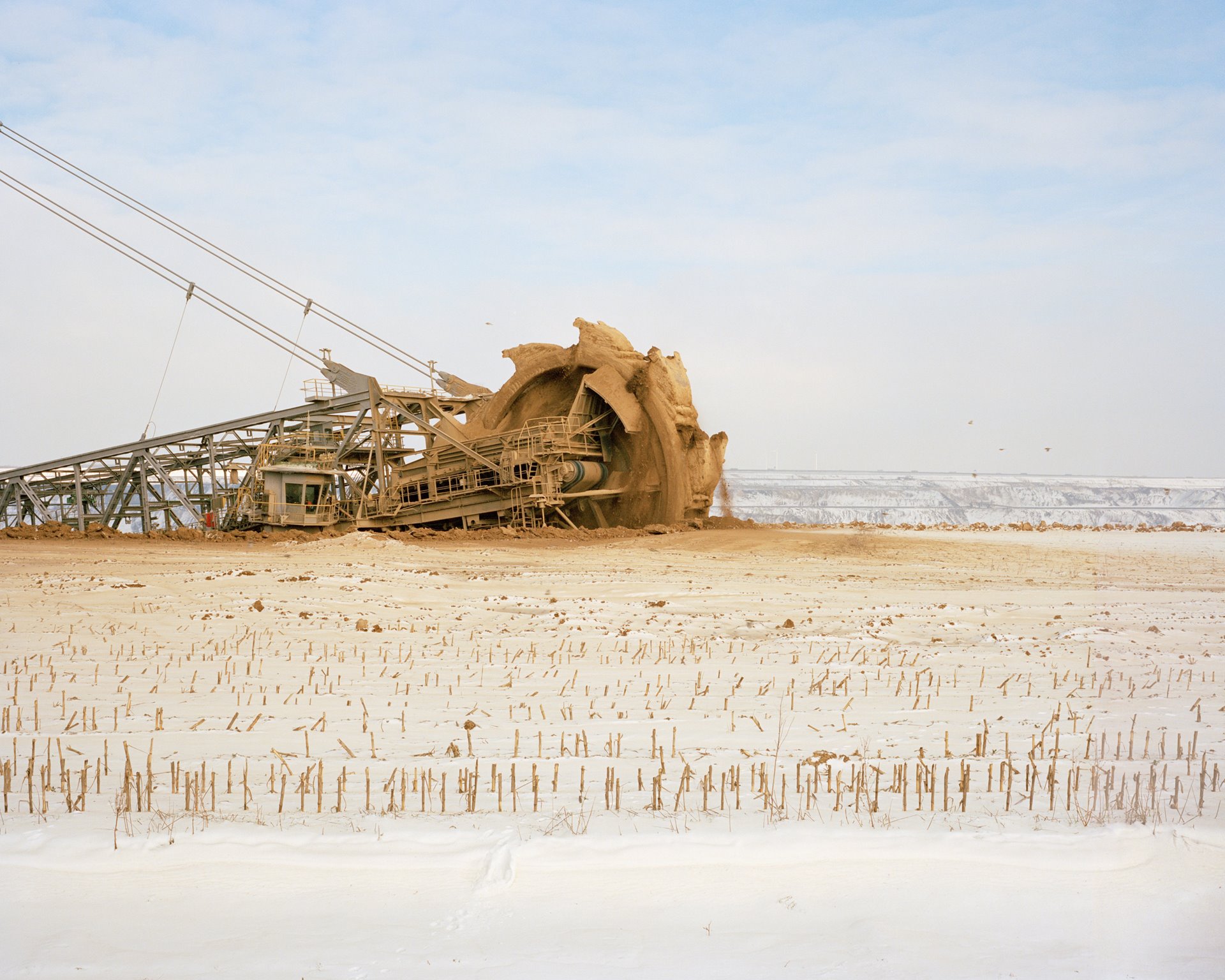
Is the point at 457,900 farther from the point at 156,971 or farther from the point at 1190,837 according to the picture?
the point at 1190,837

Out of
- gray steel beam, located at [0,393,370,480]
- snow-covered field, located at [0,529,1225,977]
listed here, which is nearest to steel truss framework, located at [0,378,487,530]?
gray steel beam, located at [0,393,370,480]

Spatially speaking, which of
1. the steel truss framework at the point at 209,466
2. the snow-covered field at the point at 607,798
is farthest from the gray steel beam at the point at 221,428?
the snow-covered field at the point at 607,798

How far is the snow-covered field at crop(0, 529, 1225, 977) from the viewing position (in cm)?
344

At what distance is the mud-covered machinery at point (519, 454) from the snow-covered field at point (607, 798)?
13906mm

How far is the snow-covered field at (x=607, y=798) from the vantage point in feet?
11.3

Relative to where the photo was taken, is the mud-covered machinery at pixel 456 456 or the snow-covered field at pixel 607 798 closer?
the snow-covered field at pixel 607 798

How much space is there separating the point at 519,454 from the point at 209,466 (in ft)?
35.6

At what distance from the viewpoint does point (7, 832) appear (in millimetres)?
4094

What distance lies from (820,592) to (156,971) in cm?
1174

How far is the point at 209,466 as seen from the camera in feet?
99.5

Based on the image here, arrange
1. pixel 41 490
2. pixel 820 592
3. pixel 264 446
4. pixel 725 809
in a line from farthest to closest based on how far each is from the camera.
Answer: pixel 41 490, pixel 264 446, pixel 820 592, pixel 725 809

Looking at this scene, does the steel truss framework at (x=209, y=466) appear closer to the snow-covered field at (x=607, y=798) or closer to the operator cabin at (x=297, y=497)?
the operator cabin at (x=297, y=497)


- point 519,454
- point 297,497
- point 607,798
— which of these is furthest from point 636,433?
point 607,798

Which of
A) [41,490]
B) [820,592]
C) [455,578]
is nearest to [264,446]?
[41,490]
